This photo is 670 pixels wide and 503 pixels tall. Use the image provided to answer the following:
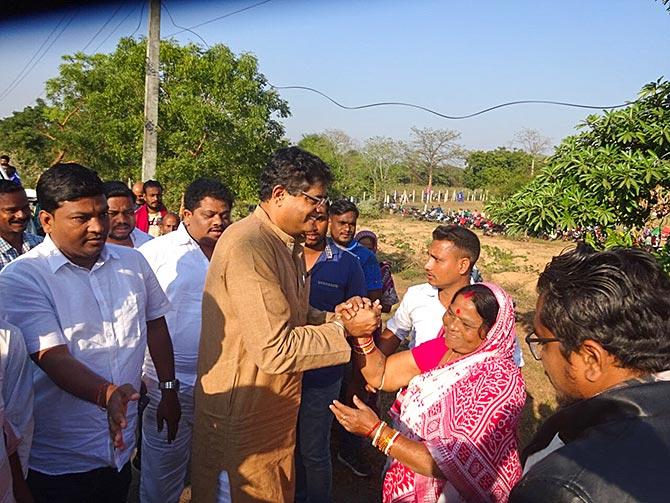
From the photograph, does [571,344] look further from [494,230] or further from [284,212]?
[494,230]

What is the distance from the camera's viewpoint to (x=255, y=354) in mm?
1815

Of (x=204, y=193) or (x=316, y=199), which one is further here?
(x=204, y=193)

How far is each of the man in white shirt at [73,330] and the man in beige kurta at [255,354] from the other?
37cm

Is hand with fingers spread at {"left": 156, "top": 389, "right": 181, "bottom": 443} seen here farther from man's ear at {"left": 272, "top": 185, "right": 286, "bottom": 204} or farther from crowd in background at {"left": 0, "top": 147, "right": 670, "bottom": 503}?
man's ear at {"left": 272, "top": 185, "right": 286, "bottom": 204}

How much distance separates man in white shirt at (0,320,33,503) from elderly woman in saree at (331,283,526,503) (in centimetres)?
110

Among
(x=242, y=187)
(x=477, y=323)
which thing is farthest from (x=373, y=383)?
(x=242, y=187)

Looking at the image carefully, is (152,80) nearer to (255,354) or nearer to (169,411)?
(169,411)

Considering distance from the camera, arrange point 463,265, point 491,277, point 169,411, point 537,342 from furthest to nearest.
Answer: point 491,277, point 463,265, point 169,411, point 537,342

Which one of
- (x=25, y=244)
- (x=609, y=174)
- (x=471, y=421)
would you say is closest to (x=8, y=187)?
(x=25, y=244)

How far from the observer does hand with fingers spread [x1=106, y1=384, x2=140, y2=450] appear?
1.65m

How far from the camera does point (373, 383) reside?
2422mm

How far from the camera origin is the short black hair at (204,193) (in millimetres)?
3230

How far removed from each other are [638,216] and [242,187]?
23.4 feet

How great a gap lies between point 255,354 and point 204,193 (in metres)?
1.71
